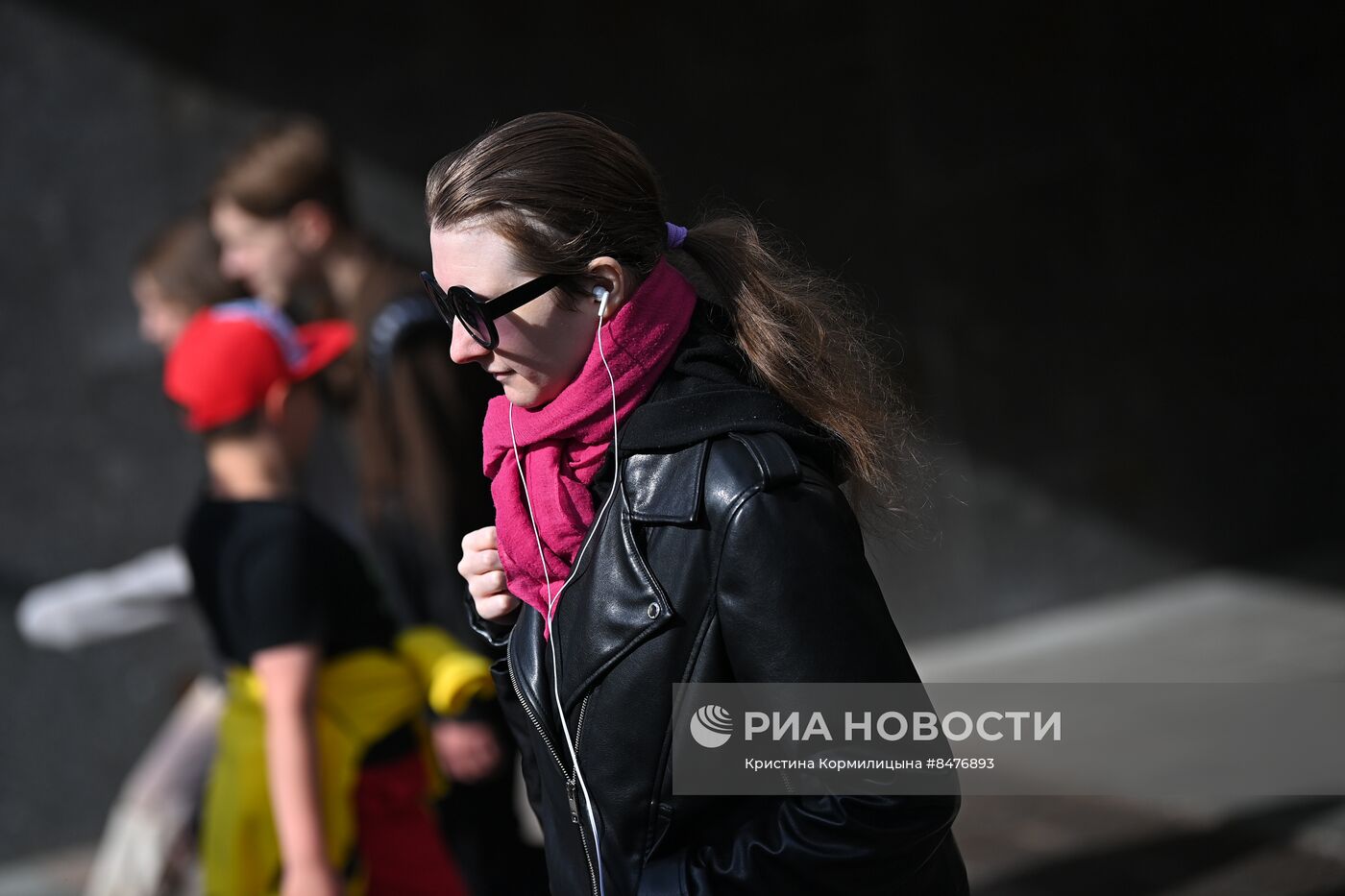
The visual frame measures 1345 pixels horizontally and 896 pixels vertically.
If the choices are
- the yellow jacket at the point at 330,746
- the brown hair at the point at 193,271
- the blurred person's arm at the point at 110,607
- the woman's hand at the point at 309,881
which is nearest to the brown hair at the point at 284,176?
the brown hair at the point at 193,271

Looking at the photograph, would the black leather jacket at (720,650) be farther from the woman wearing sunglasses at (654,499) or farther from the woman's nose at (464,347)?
the woman's nose at (464,347)

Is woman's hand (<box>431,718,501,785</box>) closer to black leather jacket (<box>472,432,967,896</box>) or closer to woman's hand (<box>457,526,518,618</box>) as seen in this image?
woman's hand (<box>457,526,518,618</box>)

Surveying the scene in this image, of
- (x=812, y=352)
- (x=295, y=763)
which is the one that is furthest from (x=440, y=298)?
(x=295, y=763)

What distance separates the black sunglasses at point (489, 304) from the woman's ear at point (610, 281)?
0.14 feet

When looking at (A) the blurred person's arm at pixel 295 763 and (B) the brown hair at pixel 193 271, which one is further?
(B) the brown hair at pixel 193 271

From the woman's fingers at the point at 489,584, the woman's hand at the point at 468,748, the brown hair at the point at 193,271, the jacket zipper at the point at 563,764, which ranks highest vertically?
the brown hair at the point at 193,271

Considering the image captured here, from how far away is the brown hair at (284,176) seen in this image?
11.4ft

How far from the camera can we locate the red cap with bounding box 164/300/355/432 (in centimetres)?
291

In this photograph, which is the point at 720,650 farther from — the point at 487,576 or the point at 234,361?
the point at 234,361

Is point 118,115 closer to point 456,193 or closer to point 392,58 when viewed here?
point 392,58

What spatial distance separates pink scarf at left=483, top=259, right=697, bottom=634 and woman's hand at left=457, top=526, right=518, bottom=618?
6 centimetres

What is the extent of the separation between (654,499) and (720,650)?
191 millimetres

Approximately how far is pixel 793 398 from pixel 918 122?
4979mm

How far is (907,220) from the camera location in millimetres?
6422
